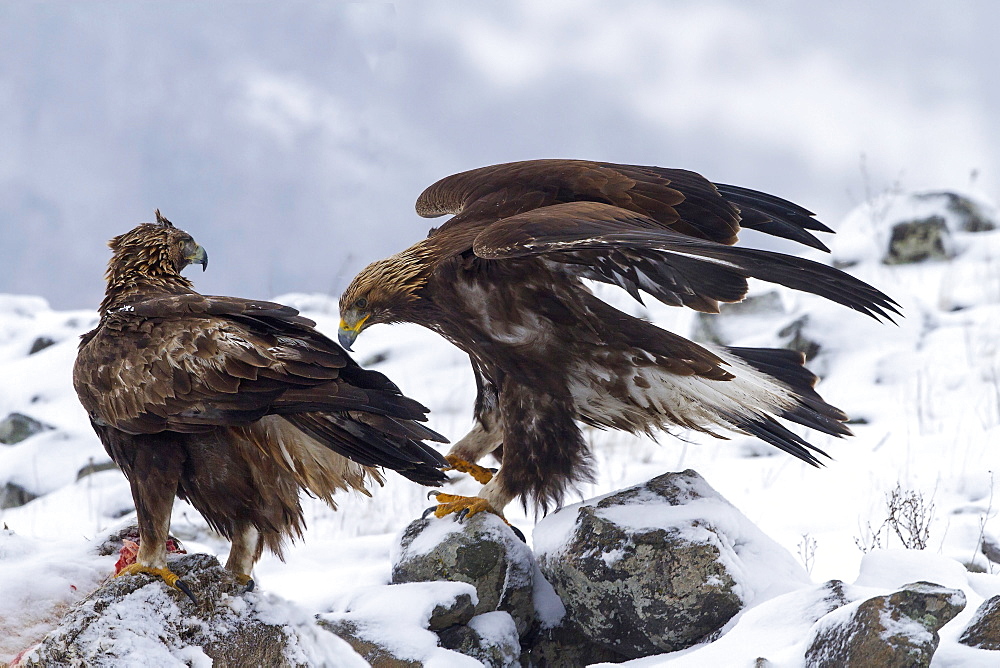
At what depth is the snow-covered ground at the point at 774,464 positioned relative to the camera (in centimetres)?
355

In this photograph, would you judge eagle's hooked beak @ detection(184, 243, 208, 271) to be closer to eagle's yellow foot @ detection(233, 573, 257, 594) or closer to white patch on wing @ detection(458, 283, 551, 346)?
white patch on wing @ detection(458, 283, 551, 346)

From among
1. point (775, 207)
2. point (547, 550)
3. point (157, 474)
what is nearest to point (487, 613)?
point (547, 550)

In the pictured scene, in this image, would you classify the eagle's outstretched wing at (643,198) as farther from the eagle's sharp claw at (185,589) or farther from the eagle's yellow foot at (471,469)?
the eagle's sharp claw at (185,589)

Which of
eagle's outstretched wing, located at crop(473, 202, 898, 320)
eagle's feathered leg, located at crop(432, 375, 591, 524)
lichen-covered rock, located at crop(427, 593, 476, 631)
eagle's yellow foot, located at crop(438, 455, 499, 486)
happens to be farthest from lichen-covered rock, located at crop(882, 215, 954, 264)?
lichen-covered rock, located at crop(427, 593, 476, 631)

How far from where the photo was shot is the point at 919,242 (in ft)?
37.0

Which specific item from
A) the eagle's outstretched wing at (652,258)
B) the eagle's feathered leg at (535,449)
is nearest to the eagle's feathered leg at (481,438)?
the eagle's feathered leg at (535,449)

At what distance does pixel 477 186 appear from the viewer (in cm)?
487

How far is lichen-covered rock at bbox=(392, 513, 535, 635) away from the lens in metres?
3.97

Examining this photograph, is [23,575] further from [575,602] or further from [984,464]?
[984,464]

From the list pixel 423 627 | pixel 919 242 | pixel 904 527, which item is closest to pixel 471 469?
pixel 423 627

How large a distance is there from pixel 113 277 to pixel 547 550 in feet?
6.48

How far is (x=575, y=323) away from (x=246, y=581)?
1.63 meters

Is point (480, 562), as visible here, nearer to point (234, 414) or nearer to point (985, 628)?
point (234, 414)

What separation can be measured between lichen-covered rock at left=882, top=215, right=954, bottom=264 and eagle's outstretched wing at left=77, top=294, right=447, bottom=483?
932 centimetres
